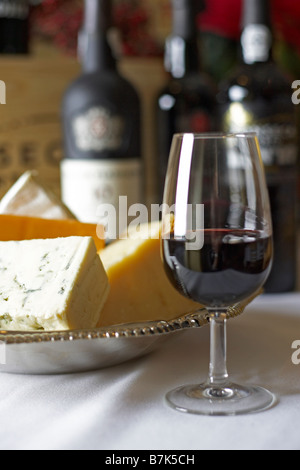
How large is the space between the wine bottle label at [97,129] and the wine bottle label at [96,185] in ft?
0.10

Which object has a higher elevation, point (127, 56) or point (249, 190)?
point (127, 56)

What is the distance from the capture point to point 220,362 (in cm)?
62

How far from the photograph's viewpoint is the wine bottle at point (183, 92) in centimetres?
120

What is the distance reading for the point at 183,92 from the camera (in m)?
1.20

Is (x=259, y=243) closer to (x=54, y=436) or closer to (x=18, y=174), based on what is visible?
(x=54, y=436)

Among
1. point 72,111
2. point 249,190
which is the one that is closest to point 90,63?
point 72,111

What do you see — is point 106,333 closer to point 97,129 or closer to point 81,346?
point 81,346

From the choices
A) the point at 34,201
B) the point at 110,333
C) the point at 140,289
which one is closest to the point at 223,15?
the point at 34,201

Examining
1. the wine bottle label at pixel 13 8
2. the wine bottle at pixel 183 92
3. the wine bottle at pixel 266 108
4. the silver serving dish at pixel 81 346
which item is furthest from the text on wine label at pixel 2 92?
the silver serving dish at pixel 81 346

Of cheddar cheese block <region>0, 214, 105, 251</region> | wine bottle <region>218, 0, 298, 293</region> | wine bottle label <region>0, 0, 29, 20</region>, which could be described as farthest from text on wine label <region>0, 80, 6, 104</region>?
cheddar cheese block <region>0, 214, 105, 251</region>

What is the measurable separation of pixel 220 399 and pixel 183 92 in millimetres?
721
